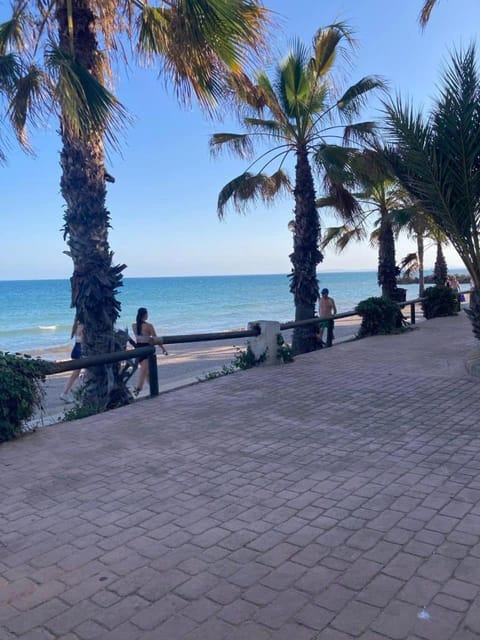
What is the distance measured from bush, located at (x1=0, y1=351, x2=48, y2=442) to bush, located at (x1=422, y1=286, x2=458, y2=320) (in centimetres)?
1559

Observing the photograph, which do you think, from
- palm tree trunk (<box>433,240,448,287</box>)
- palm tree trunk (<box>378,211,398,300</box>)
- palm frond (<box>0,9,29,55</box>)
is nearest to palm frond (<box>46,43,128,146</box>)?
palm frond (<box>0,9,29,55</box>)

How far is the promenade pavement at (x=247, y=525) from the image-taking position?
2.46 metres

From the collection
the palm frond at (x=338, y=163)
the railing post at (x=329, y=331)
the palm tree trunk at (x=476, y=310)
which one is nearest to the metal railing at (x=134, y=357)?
the railing post at (x=329, y=331)

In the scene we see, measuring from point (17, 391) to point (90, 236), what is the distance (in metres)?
2.69

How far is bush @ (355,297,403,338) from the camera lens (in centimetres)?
1353

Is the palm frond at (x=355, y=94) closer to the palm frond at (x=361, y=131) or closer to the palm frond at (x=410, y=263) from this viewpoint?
the palm frond at (x=361, y=131)

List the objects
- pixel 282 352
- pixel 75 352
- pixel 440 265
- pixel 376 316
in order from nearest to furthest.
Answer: pixel 282 352 < pixel 75 352 < pixel 376 316 < pixel 440 265

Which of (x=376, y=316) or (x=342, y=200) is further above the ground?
(x=342, y=200)

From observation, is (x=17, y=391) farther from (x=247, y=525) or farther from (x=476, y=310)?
(x=476, y=310)

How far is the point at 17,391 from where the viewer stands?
5.37 meters

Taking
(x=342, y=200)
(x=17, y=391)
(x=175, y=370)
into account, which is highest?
(x=342, y=200)

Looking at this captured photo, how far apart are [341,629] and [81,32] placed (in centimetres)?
752

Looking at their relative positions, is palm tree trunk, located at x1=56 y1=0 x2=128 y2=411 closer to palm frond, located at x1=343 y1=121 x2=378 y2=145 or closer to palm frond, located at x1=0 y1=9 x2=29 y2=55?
palm frond, located at x1=0 y1=9 x2=29 y2=55

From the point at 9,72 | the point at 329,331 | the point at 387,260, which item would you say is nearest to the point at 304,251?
the point at 329,331
